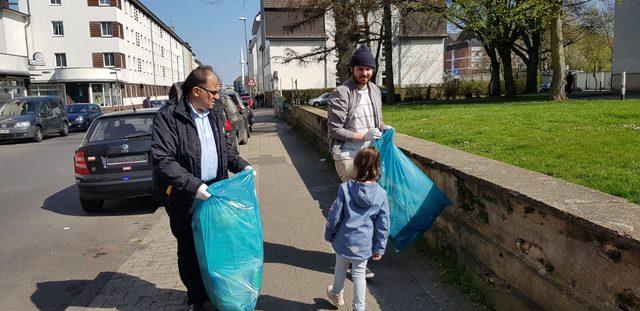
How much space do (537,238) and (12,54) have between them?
4163 cm

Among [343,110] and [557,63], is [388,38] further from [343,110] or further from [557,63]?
[343,110]

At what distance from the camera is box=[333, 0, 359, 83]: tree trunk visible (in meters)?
19.2

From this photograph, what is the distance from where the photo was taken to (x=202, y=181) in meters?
3.45

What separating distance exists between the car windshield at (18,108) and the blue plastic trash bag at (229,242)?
21189mm

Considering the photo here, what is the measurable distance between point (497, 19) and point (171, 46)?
76936mm

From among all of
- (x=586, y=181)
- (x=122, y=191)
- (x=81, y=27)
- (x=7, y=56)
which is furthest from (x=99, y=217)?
(x=81, y=27)

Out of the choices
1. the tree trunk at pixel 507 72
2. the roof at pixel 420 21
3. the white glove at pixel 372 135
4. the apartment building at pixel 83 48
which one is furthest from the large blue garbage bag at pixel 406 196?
the apartment building at pixel 83 48

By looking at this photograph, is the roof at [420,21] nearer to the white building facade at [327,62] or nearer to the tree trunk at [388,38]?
the tree trunk at [388,38]

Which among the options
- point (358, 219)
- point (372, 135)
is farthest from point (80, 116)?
point (358, 219)

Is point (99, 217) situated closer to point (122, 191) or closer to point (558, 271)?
point (122, 191)

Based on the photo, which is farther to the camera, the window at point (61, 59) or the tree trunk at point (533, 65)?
the window at point (61, 59)

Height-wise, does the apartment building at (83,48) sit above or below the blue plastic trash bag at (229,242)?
above

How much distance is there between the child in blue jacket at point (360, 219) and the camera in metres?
3.43

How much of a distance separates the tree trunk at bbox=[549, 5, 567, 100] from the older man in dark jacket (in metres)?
18.4
